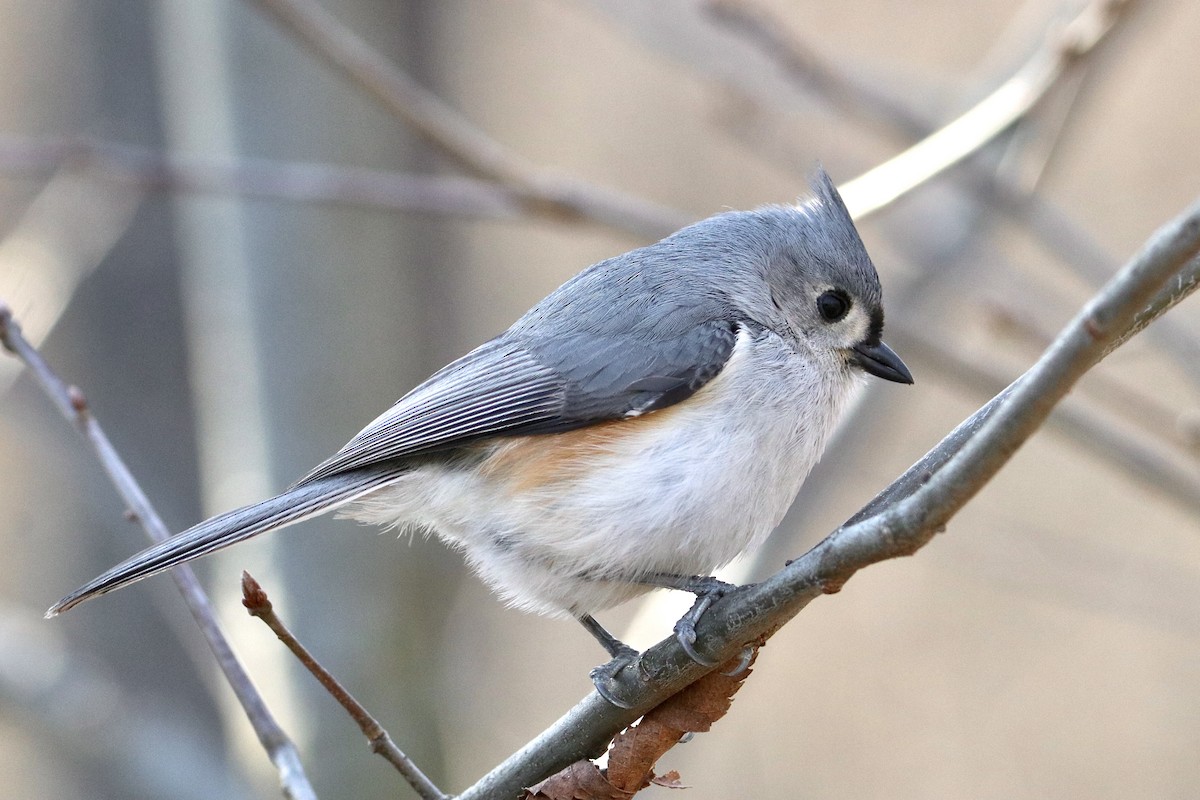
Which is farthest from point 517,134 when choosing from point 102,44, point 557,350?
point 557,350

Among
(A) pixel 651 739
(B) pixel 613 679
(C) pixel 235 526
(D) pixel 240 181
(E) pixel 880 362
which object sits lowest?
(A) pixel 651 739

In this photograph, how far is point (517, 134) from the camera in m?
6.74

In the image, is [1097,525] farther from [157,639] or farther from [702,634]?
[702,634]

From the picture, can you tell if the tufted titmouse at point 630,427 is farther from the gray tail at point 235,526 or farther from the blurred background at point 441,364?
the blurred background at point 441,364

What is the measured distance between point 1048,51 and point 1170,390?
284cm

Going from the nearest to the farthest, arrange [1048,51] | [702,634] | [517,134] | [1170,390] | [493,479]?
[702,634] → [493,479] → [1048,51] → [1170,390] → [517,134]

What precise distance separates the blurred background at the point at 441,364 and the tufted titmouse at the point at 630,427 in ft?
0.97

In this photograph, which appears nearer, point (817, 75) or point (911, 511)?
point (911, 511)

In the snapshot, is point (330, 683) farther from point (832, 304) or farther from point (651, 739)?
point (832, 304)

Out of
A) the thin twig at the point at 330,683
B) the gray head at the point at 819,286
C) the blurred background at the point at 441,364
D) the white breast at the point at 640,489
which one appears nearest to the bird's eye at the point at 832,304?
the gray head at the point at 819,286

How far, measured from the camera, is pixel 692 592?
1885 millimetres

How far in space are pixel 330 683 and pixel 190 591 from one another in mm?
394

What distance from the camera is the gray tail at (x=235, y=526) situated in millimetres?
1761

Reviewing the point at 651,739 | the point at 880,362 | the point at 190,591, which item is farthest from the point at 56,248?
the point at 651,739
